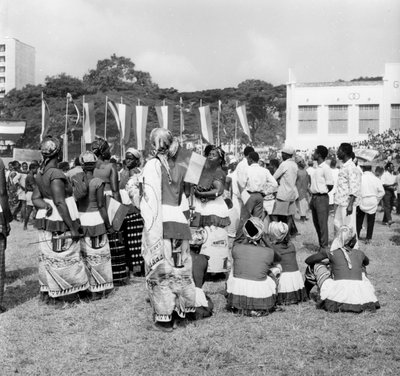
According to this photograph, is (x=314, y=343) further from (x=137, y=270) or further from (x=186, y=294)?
(x=137, y=270)

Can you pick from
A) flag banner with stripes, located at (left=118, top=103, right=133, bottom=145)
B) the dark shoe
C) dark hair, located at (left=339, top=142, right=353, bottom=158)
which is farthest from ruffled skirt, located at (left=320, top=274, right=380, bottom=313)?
flag banner with stripes, located at (left=118, top=103, right=133, bottom=145)

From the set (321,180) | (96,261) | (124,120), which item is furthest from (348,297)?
(124,120)

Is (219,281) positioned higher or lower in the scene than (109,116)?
lower

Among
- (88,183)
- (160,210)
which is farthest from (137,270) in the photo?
(160,210)

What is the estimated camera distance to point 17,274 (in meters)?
7.79

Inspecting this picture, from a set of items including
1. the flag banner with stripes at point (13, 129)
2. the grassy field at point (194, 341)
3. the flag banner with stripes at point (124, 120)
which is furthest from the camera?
the flag banner with stripes at point (124, 120)

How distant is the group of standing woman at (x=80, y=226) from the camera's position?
5754mm

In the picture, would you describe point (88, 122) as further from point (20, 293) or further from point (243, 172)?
point (20, 293)

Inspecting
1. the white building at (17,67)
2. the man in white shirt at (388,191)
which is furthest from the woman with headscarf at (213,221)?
A: the white building at (17,67)

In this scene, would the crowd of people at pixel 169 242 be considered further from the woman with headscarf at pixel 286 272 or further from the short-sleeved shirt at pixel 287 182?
the short-sleeved shirt at pixel 287 182

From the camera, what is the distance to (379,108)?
5259 cm

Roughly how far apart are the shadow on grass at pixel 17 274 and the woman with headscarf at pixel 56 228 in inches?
68.4

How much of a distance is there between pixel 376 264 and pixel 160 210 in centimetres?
455

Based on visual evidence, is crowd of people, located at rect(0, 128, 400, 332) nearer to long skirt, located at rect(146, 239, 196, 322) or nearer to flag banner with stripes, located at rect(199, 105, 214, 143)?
long skirt, located at rect(146, 239, 196, 322)
